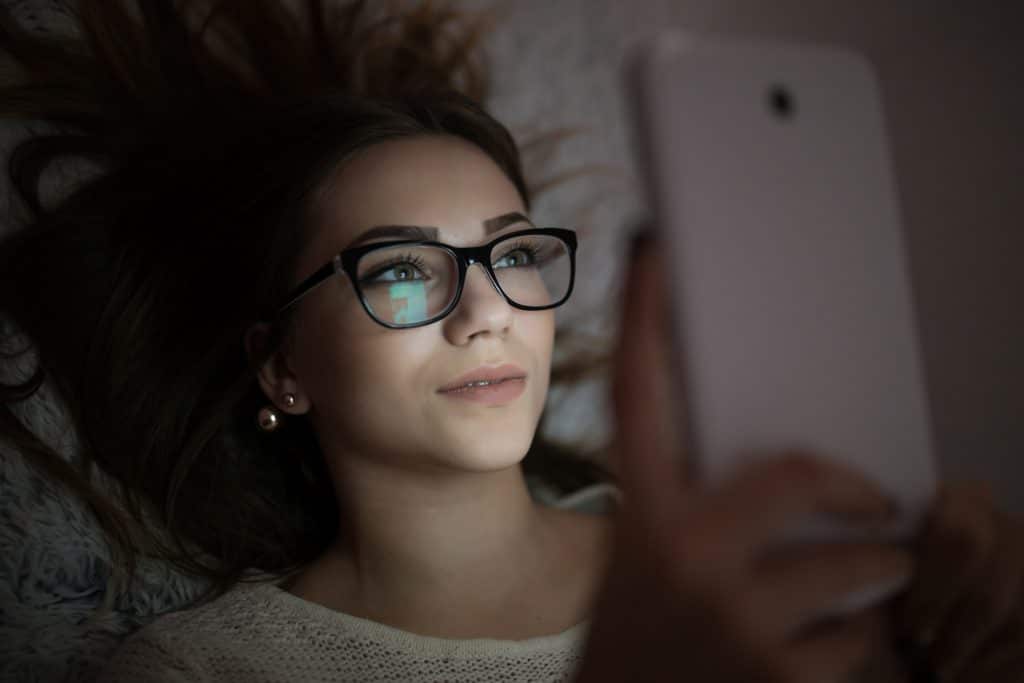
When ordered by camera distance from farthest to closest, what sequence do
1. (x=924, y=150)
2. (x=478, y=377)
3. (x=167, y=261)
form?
1. (x=924, y=150)
2. (x=167, y=261)
3. (x=478, y=377)

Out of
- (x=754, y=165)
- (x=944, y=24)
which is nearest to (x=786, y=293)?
(x=754, y=165)

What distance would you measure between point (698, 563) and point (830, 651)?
0.16 meters

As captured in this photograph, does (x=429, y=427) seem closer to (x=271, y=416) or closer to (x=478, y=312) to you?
(x=478, y=312)

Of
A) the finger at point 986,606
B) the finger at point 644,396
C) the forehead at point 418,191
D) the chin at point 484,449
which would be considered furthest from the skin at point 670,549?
the forehead at point 418,191

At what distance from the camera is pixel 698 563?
1.96 ft

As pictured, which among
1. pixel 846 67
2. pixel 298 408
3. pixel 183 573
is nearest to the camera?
pixel 846 67

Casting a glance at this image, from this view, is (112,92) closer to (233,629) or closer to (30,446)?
(30,446)

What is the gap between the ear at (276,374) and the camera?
4.03 ft

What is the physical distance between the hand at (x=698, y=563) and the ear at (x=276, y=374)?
0.70 metres

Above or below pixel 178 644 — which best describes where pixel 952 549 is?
above

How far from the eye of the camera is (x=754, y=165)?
2.32ft

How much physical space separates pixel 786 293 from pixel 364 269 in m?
0.56

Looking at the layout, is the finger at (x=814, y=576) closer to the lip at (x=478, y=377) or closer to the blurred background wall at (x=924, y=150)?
the lip at (x=478, y=377)

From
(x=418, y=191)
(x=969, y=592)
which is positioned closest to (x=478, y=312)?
(x=418, y=191)
